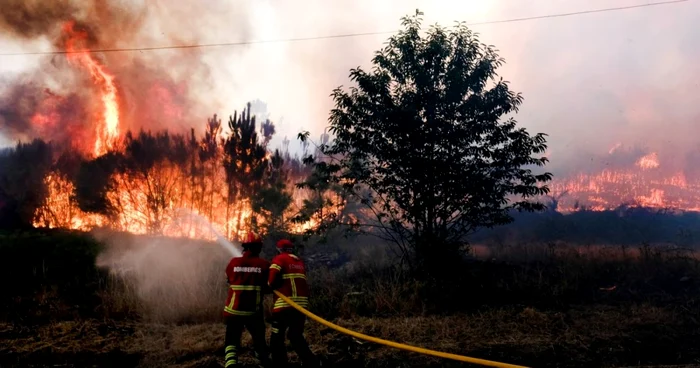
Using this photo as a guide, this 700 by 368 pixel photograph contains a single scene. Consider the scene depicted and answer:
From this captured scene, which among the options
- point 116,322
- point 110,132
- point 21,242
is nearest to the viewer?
point 116,322

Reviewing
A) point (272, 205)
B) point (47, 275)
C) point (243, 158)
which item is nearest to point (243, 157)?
point (243, 158)

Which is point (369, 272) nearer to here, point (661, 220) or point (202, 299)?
point (202, 299)

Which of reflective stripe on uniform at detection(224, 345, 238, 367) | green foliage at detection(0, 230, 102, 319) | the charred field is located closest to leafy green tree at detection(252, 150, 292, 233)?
the charred field

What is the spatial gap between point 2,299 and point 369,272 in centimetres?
1008

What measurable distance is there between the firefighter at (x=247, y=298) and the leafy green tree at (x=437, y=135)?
16.9ft

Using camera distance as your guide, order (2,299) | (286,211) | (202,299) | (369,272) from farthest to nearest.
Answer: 1. (286,211)
2. (369,272)
3. (2,299)
4. (202,299)

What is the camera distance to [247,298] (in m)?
5.88

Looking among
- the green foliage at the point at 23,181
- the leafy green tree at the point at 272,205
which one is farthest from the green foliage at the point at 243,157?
the green foliage at the point at 23,181

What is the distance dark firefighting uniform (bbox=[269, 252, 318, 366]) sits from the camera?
19.0 feet

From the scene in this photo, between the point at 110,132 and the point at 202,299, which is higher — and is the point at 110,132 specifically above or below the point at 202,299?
above

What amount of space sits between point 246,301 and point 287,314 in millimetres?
593

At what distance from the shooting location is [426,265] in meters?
11.6

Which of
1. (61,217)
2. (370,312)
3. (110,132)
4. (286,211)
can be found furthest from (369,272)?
(110,132)

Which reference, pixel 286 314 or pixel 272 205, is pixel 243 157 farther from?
pixel 286 314
